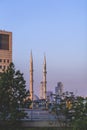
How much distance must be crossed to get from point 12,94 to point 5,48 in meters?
92.3

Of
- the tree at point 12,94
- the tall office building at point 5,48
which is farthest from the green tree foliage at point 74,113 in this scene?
the tall office building at point 5,48

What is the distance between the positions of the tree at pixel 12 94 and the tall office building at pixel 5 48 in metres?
87.3

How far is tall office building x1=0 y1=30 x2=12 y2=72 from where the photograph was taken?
108m

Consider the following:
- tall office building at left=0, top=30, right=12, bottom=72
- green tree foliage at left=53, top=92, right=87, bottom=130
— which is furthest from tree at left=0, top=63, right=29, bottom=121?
tall office building at left=0, top=30, right=12, bottom=72

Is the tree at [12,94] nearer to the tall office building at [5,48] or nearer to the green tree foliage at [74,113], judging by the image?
the green tree foliage at [74,113]

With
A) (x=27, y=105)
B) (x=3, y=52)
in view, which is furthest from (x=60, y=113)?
(x=3, y=52)

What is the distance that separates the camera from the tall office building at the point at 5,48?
356ft

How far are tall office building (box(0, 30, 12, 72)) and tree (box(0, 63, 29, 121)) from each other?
87.3 meters

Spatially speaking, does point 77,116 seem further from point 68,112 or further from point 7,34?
point 7,34

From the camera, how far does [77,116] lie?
1905 cm

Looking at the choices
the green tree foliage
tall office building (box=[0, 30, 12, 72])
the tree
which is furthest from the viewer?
tall office building (box=[0, 30, 12, 72])

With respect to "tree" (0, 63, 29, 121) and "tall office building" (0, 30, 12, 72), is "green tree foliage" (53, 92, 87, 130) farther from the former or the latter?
"tall office building" (0, 30, 12, 72)

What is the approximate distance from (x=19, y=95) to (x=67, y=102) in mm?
3245

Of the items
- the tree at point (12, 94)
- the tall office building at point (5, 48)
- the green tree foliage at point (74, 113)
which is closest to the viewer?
the green tree foliage at point (74, 113)
